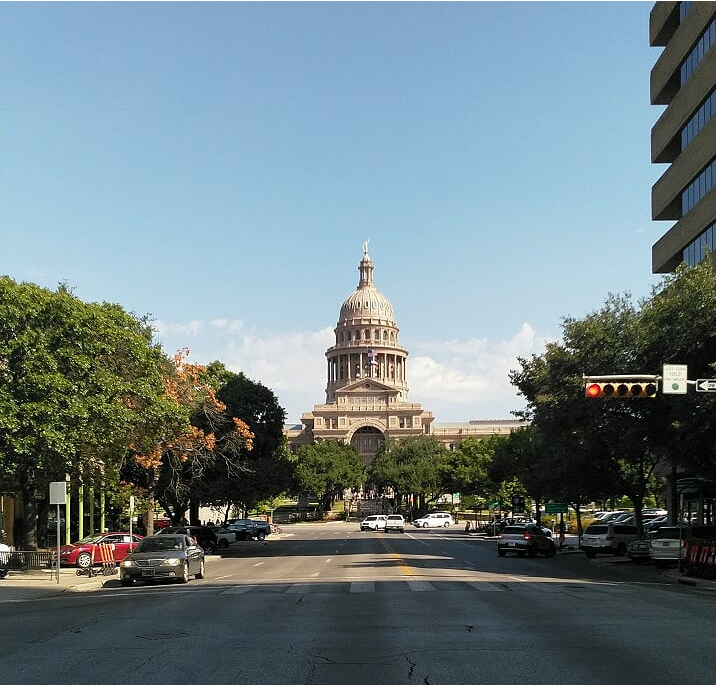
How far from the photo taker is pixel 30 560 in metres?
32.1

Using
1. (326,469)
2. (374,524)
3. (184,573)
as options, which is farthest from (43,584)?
(326,469)

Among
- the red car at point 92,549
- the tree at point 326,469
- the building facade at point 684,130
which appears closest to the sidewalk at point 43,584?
the red car at point 92,549

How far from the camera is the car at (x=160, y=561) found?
26.3m

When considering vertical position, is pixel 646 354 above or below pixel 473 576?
above

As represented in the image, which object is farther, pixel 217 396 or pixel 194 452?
Answer: pixel 217 396

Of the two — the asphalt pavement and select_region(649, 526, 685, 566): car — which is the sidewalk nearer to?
the asphalt pavement

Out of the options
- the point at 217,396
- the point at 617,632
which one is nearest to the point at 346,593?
the point at 617,632

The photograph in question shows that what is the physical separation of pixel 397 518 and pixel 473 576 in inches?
2148

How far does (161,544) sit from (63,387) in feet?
19.9

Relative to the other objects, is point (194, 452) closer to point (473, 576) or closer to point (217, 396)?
point (217, 396)

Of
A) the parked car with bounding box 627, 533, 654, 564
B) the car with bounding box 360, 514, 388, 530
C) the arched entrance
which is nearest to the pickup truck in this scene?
the car with bounding box 360, 514, 388, 530

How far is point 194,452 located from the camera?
4281cm

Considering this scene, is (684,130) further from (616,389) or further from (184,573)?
(184,573)

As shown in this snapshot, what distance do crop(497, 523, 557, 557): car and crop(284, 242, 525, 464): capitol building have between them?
124043 mm
